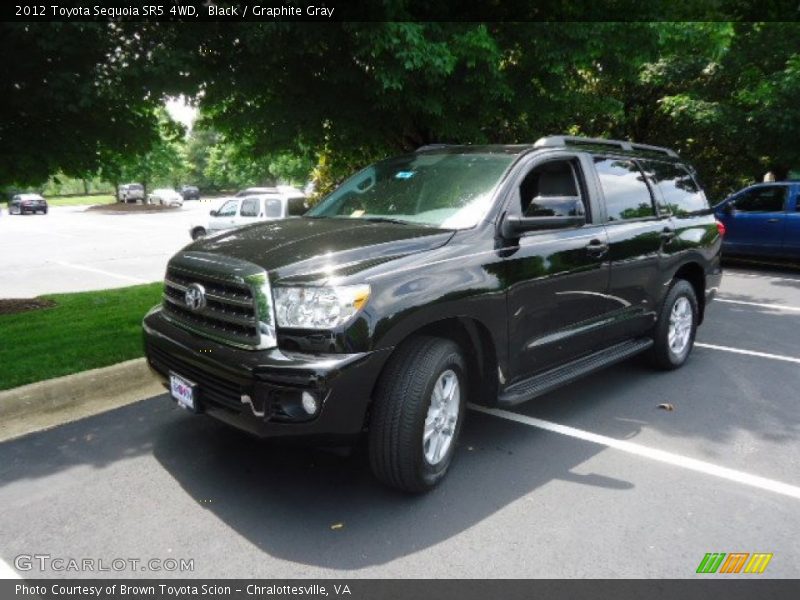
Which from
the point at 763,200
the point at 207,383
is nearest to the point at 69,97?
the point at 207,383

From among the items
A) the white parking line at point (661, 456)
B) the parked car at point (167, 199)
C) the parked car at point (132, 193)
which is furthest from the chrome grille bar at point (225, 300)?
the parked car at point (132, 193)

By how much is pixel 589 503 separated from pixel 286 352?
178cm

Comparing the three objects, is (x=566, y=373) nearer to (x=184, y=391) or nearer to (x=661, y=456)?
(x=661, y=456)

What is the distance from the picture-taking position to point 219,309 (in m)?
3.43

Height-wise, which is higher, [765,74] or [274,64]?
[765,74]

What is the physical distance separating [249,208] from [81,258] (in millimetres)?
4253

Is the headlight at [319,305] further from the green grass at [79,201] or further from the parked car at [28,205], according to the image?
the green grass at [79,201]

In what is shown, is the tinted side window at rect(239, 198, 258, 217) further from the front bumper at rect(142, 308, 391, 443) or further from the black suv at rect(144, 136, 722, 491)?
the front bumper at rect(142, 308, 391, 443)

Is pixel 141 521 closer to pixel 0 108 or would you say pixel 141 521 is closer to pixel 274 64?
pixel 0 108

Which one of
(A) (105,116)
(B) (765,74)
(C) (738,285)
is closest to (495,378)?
(A) (105,116)

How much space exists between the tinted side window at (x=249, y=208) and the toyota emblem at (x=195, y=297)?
1391 cm

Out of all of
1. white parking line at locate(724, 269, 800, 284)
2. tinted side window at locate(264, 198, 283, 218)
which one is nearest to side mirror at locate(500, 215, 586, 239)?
white parking line at locate(724, 269, 800, 284)

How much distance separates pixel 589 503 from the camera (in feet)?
11.4

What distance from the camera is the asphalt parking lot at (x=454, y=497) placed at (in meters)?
2.98
